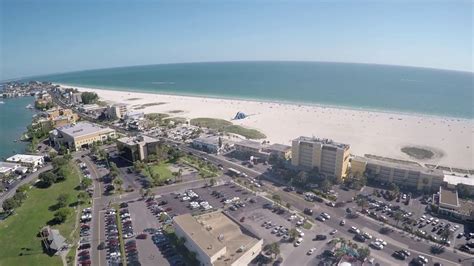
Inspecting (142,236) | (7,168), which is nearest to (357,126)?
(142,236)

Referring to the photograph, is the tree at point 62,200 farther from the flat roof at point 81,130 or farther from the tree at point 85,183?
the flat roof at point 81,130

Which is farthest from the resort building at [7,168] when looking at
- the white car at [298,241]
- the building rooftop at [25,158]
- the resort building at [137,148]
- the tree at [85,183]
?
the white car at [298,241]

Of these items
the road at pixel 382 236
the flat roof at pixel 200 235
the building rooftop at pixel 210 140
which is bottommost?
the road at pixel 382 236

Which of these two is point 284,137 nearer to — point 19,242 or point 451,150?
point 451,150

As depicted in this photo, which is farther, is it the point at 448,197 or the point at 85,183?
the point at 85,183

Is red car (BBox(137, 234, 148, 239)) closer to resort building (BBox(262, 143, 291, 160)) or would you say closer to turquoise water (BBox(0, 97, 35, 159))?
resort building (BBox(262, 143, 291, 160))

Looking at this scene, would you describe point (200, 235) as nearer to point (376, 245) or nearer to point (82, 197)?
point (376, 245)

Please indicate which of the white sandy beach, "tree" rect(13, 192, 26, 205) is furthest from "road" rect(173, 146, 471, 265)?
"tree" rect(13, 192, 26, 205)
